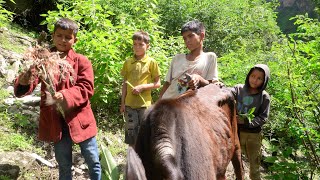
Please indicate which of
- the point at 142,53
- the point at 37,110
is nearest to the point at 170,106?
the point at 142,53

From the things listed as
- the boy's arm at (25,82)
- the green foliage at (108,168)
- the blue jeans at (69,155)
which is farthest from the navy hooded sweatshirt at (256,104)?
the boy's arm at (25,82)

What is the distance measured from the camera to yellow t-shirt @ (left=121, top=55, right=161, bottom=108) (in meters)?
4.33

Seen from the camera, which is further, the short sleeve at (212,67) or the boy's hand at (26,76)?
the short sleeve at (212,67)

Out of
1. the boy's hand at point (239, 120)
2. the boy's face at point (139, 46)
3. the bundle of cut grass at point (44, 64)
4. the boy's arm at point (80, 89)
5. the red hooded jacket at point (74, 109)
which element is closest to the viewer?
the bundle of cut grass at point (44, 64)

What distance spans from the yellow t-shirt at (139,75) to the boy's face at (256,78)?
3.97 ft

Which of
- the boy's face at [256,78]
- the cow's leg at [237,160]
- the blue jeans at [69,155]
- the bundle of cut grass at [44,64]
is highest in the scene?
the bundle of cut grass at [44,64]

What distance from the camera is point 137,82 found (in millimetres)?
4367

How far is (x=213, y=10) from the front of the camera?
12.6m

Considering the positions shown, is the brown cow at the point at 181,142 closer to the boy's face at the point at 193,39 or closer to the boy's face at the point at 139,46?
the boy's face at the point at 193,39

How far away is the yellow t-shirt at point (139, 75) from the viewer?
433 centimetres

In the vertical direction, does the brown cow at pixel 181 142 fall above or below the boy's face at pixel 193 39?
below

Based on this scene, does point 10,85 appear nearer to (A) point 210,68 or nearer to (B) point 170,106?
(A) point 210,68

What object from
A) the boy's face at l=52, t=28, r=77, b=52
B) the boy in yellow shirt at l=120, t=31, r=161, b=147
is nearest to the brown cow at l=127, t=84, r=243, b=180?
the boy's face at l=52, t=28, r=77, b=52

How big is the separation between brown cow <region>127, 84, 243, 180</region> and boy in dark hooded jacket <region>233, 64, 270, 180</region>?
1.01 m
